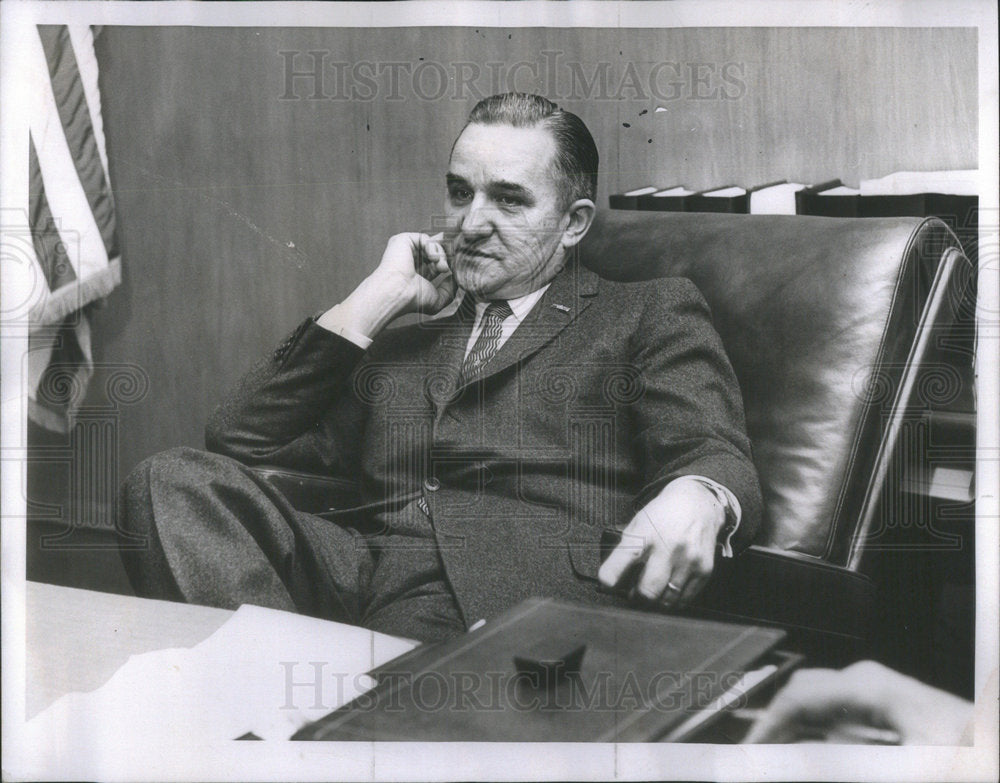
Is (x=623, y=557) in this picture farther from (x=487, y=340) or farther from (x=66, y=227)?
(x=66, y=227)

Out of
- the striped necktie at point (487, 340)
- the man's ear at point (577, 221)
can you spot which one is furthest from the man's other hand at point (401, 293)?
the man's ear at point (577, 221)

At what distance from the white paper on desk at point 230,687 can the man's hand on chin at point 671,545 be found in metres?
0.60

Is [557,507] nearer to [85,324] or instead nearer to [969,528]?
[969,528]

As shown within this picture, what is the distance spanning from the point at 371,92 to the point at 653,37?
71cm

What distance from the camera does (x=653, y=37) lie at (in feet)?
7.72

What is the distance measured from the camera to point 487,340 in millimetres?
2238

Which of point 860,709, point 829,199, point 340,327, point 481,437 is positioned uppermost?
point 829,199

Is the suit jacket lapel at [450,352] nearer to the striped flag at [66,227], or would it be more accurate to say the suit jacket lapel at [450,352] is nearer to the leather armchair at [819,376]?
the leather armchair at [819,376]

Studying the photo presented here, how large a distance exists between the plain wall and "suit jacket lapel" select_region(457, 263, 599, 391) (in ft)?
1.12

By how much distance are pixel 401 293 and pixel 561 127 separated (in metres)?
0.55

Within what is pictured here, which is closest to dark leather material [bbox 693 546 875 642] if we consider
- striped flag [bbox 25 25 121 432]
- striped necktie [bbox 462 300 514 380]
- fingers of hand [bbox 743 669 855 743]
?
fingers of hand [bbox 743 669 855 743]

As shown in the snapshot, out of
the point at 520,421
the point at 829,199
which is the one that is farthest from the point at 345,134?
the point at 829,199

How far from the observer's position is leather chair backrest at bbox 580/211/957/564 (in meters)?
2.01

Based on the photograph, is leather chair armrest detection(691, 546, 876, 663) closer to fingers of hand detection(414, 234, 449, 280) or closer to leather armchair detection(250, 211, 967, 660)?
leather armchair detection(250, 211, 967, 660)
